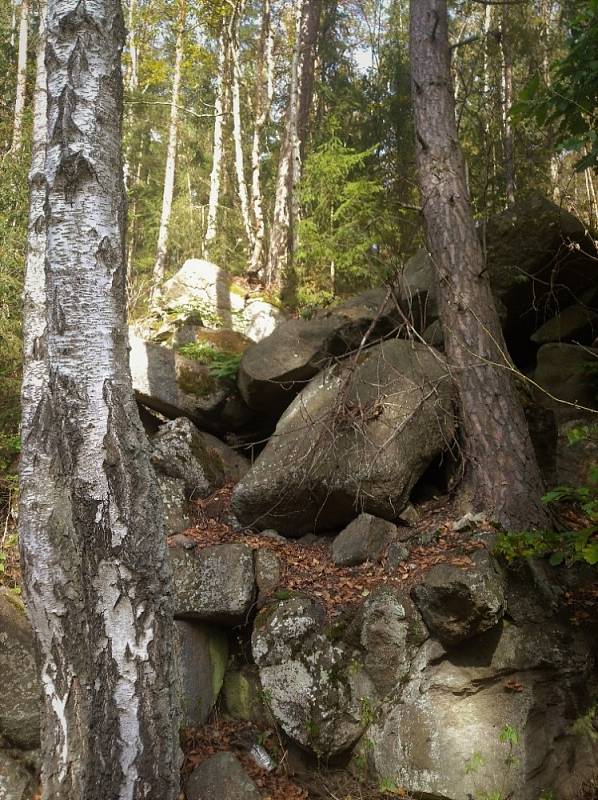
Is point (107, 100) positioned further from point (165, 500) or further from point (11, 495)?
point (11, 495)

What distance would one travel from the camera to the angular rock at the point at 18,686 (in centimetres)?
449

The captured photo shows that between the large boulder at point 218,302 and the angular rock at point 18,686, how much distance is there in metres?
6.91

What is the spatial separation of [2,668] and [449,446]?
4.42 m

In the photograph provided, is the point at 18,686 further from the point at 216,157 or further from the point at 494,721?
the point at 216,157

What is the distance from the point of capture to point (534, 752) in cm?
411

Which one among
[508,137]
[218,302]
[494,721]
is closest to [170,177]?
[218,302]

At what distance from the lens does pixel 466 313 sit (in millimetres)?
5949

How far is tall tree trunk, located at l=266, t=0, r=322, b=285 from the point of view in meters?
12.8

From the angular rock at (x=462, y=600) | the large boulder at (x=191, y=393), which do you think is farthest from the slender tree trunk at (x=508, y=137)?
the angular rock at (x=462, y=600)

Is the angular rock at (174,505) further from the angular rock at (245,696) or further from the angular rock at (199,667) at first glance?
the angular rock at (245,696)

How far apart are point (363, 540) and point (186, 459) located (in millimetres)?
2448

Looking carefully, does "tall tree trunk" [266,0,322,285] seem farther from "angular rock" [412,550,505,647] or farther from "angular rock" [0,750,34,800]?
"angular rock" [0,750,34,800]

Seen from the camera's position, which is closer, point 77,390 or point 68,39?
point 77,390

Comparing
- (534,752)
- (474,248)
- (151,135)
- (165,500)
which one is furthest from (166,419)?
(151,135)
